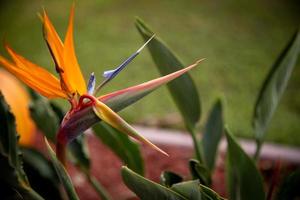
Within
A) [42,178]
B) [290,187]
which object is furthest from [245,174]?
[42,178]

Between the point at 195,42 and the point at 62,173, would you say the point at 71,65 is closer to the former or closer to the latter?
the point at 62,173

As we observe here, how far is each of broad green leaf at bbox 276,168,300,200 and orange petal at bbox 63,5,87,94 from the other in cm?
41

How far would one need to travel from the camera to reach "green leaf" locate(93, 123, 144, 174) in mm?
1051

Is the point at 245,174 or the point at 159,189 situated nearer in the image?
the point at 159,189

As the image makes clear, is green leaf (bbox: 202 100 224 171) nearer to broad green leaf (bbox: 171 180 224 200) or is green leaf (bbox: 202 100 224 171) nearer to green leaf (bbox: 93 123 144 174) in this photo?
green leaf (bbox: 93 123 144 174)

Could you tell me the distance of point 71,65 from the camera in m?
0.67

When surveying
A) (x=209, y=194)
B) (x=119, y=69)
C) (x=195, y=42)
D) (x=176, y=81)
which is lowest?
(x=195, y=42)

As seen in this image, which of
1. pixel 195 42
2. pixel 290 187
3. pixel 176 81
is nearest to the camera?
pixel 290 187

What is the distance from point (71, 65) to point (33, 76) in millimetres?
54

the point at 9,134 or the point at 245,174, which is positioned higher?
the point at 9,134

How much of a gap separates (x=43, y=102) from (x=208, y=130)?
0.39 metres

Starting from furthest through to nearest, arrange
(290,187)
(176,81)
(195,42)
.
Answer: (195,42)
(176,81)
(290,187)

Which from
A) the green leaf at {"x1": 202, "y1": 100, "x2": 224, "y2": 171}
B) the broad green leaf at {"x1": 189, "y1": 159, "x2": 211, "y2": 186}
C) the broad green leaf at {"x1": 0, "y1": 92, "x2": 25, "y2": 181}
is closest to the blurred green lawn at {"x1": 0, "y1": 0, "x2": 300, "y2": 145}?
the green leaf at {"x1": 202, "y1": 100, "x2": 224, "y2": 171}

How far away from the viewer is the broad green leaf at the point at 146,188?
2.23ft
